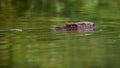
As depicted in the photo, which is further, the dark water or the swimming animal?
the swimming animal

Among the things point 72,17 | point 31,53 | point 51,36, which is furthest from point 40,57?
point 72,17

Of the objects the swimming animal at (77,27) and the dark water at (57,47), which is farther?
the swimming animal at (77,27)

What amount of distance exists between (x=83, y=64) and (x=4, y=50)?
5.20 ft

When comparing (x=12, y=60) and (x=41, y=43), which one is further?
(x=41, y=43)

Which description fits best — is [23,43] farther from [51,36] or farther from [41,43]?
[51,36]

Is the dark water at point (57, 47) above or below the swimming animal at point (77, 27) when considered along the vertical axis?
below

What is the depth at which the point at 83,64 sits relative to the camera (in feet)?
21.9

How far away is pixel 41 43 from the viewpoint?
27.4 ft

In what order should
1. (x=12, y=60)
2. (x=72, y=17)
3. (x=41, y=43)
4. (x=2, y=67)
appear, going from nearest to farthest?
(x=2, y=67) < (x=12, y=60) < (x=41, y=43) < (x=72, y=17)

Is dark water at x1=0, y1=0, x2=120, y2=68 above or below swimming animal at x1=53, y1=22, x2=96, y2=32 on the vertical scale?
below

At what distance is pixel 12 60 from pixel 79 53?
3.04 feet

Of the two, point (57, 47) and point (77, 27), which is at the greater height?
point (77, 27)

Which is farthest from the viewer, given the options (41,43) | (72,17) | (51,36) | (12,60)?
(72,17)

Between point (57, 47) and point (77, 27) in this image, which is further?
point (77, 27)
